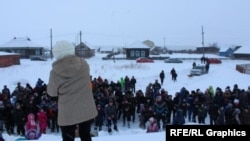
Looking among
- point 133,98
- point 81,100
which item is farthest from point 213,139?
point 133,98

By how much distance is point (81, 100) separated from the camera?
13.4 feet

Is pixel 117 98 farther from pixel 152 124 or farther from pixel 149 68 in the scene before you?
pixel 149 68

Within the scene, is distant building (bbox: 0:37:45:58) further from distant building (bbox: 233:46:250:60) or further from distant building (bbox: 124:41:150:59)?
distant building (bbox: 233:46:250:60)

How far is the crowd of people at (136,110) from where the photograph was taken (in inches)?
524

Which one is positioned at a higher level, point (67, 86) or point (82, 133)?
point (67, 86)

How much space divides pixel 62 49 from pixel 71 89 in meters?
0.47

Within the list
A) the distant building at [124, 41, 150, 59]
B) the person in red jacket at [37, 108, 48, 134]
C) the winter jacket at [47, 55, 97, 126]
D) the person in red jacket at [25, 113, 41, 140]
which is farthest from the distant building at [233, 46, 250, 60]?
the winter jacket at [47, 55, 97, 126]

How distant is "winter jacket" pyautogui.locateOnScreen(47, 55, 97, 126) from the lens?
13.0 ft

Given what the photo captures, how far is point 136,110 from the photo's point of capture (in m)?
16.2

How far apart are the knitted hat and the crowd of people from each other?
8578 mm

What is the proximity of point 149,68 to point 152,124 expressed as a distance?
24355mm

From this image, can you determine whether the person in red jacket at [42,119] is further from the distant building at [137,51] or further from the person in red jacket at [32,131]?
the distant building at [137,51]

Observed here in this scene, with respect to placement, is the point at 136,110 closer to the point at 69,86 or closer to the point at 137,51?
the point at 69,86

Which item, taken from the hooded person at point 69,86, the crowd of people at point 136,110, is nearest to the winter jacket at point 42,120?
the crowd of people at point 136,110
